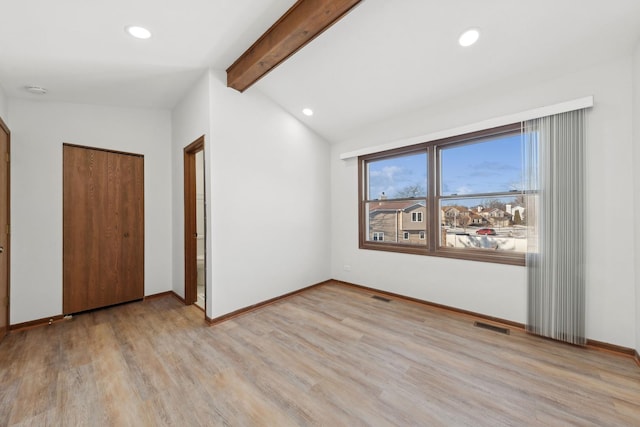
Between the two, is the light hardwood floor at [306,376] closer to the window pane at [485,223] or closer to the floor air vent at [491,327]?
the floor air vent at [491,327]

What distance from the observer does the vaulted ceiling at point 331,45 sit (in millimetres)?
1843

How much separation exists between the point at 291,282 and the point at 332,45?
2.94m

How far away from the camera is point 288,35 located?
2072mm

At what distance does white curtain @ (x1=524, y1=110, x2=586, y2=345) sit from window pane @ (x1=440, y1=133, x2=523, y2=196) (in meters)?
0.22

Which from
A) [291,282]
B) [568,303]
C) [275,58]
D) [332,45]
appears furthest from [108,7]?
[568,303]

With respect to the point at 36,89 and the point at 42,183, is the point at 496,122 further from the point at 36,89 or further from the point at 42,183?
the point at 42,183

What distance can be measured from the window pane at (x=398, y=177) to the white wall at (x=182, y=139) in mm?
2387

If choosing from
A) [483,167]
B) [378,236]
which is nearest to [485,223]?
[483,167]

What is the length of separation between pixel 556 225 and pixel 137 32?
397cm

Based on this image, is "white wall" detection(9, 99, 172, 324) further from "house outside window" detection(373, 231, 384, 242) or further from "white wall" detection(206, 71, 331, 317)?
"house outside window" detection(373, 231, 384, 242)

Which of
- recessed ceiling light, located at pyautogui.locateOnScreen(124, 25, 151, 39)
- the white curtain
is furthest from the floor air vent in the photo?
recessed ceiling light, located at pyautogui.locateOnScreen(124, 25, 151, 39)

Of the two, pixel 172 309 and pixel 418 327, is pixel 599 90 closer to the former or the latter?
pixel 418 327

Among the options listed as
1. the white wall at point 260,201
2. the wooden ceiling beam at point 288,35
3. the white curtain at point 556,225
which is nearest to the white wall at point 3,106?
the white wall at point 260,201

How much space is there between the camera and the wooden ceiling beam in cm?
185
